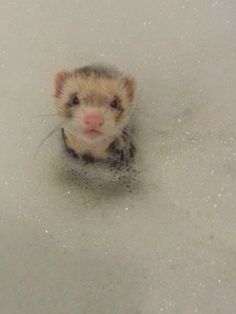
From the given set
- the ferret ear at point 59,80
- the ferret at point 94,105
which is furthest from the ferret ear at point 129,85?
the ferret ear at point 59,80

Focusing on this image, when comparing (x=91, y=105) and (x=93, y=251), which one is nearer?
(x=91, y=105)

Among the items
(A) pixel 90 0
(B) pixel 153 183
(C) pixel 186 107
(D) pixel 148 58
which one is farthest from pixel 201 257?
(A) pixel 90 0

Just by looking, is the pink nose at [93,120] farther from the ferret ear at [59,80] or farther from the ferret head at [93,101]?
the ferret ear at [59,80]

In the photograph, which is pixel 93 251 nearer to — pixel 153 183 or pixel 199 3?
pixel 153 183

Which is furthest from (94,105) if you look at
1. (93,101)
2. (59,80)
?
(59,80)

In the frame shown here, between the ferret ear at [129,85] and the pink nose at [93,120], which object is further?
the ferret ear at [129,85]

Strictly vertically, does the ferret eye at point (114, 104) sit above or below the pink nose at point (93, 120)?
below

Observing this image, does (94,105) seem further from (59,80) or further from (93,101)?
(59,80)
